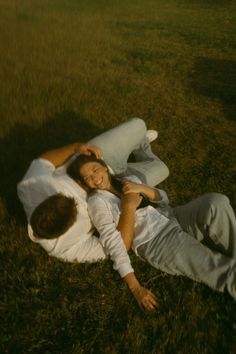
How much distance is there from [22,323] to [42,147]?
2861 millimetres

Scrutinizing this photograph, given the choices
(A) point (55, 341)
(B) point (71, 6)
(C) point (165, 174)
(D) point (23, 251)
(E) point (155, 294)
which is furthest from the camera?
(B) point (71, 6)

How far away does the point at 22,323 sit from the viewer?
287 centimetres

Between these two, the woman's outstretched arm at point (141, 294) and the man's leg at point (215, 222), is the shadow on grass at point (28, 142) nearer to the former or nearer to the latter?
the woman's outstretched arm at point (141, 294)

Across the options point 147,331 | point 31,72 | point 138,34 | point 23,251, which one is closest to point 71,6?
point 138,34

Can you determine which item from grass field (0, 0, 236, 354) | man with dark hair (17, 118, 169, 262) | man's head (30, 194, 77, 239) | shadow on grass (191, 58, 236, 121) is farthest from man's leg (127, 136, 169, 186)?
shadow on grass (191, 58, 236, 121)

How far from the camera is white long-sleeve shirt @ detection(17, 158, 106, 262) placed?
2918 millimetres

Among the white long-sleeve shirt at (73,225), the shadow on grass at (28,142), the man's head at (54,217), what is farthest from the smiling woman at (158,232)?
the shadow on grass at (28,142)

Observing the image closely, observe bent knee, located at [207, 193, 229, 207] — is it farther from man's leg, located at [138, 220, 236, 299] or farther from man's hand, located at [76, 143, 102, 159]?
man's hand, located at [76, 143, 102, 159]

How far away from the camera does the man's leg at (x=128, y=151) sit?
13.5ft

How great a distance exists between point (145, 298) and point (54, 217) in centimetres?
109

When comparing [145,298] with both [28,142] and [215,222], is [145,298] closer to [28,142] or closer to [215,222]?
[215,222]

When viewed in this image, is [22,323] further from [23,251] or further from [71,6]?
[71,6]

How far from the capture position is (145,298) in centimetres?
296

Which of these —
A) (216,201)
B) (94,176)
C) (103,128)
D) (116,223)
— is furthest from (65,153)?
(103,128)
